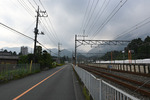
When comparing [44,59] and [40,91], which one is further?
[44,59]

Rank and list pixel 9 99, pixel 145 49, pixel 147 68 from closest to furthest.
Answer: pixel 9 99 < pixel 147 68 < pixel 145 49

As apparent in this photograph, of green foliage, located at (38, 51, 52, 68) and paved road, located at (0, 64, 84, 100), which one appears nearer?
paved road, located at (0, 64, 84, 100)

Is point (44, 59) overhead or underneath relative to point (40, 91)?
overhead

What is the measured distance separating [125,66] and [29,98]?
21.4m

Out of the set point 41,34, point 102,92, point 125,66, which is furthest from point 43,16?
point 102,92

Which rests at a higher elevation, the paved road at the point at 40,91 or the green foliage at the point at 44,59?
the green foliage at the point at 44,59

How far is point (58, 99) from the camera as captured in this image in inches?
201

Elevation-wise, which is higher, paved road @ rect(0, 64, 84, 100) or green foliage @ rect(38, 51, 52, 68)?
green foliage @ rect(38, 51, 52, 68)

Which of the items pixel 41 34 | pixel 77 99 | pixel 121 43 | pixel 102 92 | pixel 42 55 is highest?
pixel 41 34

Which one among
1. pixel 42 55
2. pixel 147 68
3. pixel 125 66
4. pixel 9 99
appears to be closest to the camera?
Result: pixel 9 99

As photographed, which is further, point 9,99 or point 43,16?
point 43,16

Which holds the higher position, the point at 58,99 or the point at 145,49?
the point at 145,49

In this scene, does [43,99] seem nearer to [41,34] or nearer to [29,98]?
[29,98]

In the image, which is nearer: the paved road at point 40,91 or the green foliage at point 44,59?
the paved road at point 40,91
